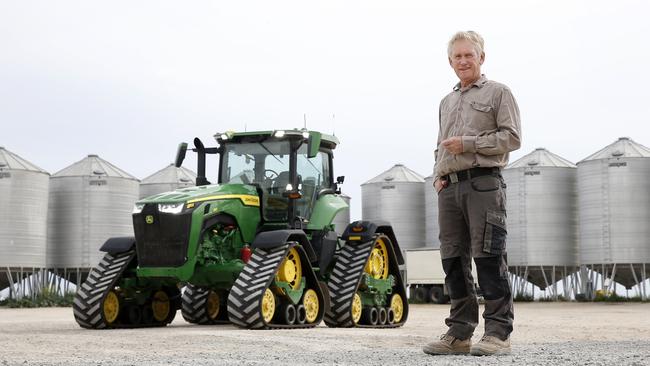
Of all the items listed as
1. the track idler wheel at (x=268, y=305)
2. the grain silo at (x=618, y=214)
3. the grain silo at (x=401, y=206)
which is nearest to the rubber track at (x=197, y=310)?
the track idler wheel at (x=268, y=305)

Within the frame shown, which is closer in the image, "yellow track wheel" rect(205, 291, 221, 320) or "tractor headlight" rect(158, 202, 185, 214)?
"tractor headlight" rect(158, 202, 185, 214)

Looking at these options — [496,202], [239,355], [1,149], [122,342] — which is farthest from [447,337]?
[1,149]

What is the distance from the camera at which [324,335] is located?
10641 mm

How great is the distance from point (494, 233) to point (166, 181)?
3083 cm

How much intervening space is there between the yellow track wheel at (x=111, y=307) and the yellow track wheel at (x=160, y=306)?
1012mm

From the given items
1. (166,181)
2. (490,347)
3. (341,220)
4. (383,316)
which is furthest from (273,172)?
(341,220)

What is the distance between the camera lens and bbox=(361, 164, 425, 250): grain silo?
38.2 metres

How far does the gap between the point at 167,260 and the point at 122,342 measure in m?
3.47

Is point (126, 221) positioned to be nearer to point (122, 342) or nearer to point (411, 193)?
point (411, 193)

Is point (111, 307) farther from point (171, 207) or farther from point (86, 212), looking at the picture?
A: point (86, 212)

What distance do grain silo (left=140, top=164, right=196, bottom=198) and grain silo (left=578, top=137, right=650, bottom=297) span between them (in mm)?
15779

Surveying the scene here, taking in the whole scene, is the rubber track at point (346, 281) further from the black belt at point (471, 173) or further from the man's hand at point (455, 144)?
the man's hand at point (455, 144)

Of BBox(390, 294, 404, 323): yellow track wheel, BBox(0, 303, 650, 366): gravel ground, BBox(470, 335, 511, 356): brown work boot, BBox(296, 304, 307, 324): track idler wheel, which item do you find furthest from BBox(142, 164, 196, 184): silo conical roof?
BBox(470, 335, 511, 356): brown work boot

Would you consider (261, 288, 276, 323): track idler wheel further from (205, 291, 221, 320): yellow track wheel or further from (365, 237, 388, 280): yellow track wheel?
(205, 291, 221, 320): yellow track wheel
